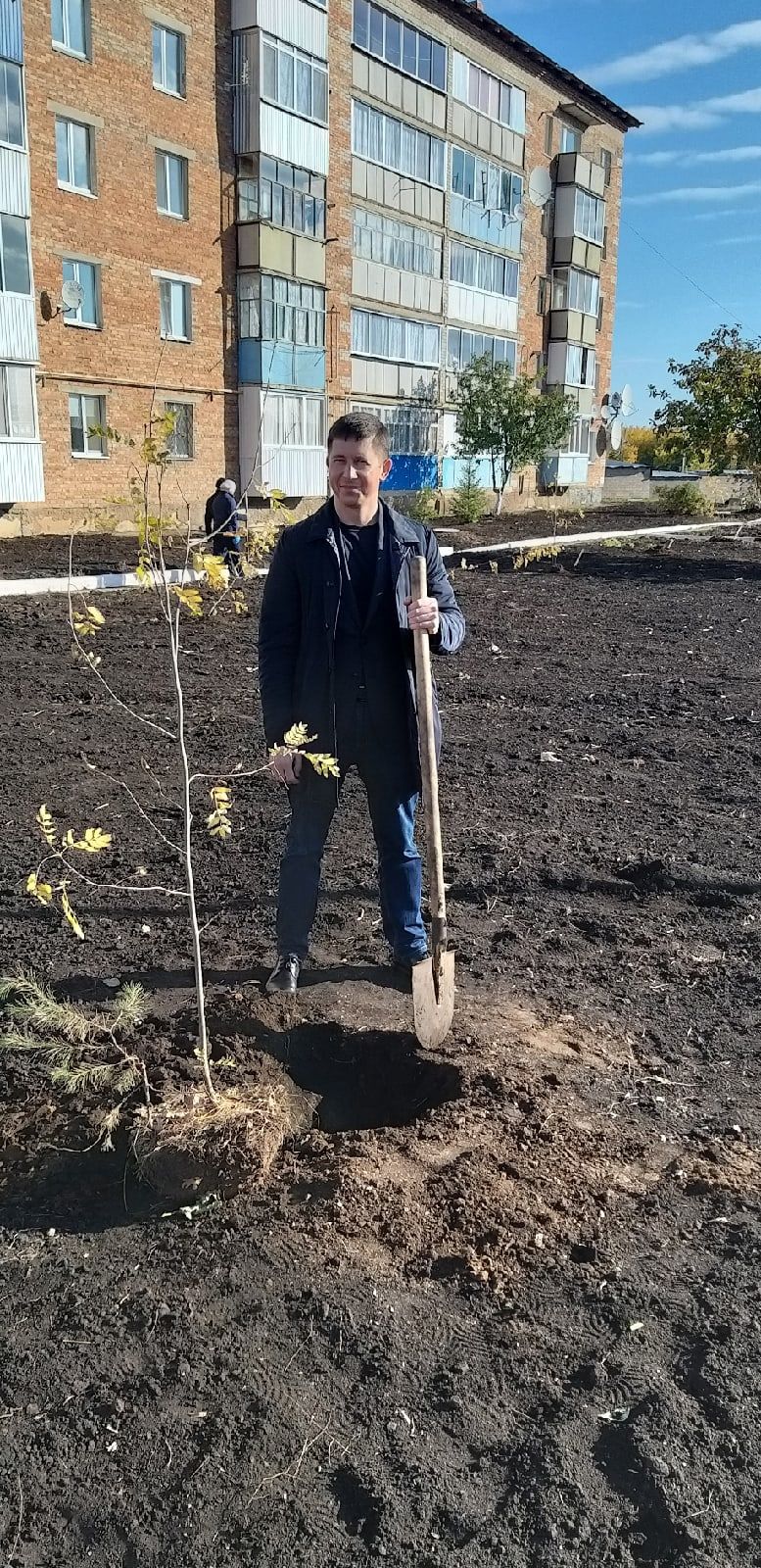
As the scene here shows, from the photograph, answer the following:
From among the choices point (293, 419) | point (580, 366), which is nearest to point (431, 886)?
point (293, 419)

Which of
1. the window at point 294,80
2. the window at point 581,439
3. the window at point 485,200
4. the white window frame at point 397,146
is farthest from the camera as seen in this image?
the window at point 581,439

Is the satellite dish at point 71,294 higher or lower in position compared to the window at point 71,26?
lower

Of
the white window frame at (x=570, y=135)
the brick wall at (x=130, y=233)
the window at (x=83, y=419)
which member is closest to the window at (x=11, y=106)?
the brick wall at (x=130, y=233)

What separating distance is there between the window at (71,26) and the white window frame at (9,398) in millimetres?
6771

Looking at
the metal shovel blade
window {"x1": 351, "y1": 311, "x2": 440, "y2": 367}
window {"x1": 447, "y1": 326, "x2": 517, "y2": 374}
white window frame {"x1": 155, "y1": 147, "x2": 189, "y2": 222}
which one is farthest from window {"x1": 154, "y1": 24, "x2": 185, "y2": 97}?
the metal shovel blade

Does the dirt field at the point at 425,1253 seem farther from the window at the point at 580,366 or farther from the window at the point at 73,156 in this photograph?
the window at the point at 580,366

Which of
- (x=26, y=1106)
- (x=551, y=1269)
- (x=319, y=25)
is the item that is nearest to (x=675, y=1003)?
(x=551, y=1269)

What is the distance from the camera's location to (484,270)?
1532 inches

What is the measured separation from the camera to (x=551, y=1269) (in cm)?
251

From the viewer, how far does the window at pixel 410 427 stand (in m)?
34.9

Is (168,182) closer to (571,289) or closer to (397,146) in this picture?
(397,146)

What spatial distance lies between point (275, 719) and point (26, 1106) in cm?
138

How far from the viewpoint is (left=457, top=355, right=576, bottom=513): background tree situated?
3569cm

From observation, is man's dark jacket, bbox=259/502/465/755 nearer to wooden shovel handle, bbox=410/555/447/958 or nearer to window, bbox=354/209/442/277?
wooden shovel handle, bbox=410/555/447/958
